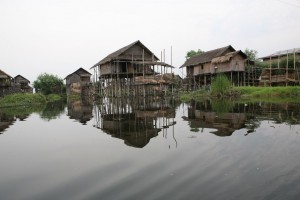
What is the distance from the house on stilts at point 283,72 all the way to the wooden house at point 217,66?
3091mm

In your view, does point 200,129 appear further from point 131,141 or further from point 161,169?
point 161,169

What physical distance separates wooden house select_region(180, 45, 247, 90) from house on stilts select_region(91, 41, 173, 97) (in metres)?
6.50

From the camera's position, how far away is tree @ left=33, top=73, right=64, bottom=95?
211ft

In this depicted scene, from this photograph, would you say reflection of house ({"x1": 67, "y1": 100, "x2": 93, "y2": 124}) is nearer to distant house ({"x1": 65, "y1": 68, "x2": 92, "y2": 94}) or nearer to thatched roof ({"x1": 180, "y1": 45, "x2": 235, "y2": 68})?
thatched roof ({"x1": 180, "y1": 45, "x2": 235, "y2": 68})

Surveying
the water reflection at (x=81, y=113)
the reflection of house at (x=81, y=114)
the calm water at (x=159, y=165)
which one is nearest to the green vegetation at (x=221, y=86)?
the water reflection at (x=81, y=113)

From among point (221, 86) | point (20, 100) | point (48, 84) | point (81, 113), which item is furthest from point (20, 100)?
point (48, 84)

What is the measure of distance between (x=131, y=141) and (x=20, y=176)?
3590 millimetres

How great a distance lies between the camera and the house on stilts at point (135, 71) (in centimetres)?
3129

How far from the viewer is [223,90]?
29016 millimetres

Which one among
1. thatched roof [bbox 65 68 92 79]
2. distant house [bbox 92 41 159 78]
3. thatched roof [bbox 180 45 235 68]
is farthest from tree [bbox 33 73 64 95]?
thatched roof [bbox 180 45 235 68]

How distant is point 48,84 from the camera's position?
64562 millimetres

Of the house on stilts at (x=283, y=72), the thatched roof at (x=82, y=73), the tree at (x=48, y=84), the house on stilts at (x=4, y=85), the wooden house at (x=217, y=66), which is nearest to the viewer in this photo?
the house on stilts at (x=283, y=72)

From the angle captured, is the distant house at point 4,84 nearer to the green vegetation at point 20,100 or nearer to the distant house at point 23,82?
the green vegetation at point 20,100

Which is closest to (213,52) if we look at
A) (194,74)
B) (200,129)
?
(194,74)
